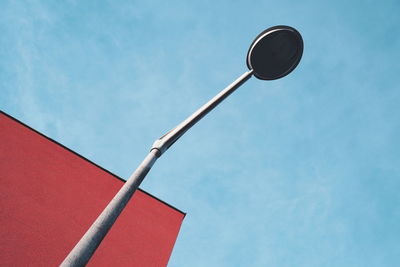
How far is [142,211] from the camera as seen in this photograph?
796 centimetres

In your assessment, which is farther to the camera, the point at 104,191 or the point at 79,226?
the point at 104,191

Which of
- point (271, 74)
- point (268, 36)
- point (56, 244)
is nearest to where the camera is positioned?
point (268, 36)

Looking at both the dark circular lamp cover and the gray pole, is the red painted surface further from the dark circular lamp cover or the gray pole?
the dark circular lamp cover

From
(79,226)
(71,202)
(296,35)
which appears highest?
(296,35)

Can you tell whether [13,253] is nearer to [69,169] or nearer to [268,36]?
[69,169]

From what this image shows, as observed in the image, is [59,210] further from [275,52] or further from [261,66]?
[275,52]

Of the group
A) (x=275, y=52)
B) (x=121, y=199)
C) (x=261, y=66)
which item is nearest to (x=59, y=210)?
(x=121, y=199)

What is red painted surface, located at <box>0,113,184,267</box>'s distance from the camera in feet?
19.0

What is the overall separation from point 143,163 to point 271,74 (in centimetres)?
323

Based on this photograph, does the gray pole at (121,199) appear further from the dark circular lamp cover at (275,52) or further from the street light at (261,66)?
the dark circular lamp cover at (275,52)

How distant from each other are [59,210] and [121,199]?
17.4ft

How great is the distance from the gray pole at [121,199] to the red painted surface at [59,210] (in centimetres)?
465

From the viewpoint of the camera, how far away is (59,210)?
21.8 feet

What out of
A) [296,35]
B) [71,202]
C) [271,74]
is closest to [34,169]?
[71,202]
